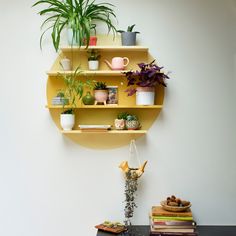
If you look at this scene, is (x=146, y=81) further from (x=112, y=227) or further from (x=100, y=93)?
(x=112, y=227)

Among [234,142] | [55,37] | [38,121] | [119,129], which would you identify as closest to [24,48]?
[55,37]

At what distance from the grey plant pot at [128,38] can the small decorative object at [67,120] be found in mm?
601

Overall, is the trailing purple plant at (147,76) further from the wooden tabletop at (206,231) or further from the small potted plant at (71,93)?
the wooden tabletop at (206,231)

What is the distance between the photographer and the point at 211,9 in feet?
9.63

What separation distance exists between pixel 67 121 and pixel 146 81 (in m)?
0.59

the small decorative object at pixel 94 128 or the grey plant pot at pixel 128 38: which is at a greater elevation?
the grey plant pot at pixel 128 38

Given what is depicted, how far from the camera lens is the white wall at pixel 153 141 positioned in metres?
2.93

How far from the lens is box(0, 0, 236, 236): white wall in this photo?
293cm

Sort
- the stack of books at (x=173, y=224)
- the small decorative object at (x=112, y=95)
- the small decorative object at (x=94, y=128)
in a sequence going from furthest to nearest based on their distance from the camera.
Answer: the small decorative object at (x=112, y=95), the small decorative object at (x=94, y=128), the stack of books at (x=173, y=224)

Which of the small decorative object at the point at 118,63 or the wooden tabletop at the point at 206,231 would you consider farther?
the small decorative object at the point at 118,63

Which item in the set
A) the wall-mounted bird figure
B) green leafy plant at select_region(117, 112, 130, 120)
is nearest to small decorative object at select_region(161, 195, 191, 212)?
the wall-mounted bird figure

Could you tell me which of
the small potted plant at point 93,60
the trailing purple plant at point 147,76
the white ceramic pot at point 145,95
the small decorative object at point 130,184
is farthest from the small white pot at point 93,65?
the small decorative object at point 130,184

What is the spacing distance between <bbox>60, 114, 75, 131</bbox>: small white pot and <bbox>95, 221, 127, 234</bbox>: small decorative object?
681 mm

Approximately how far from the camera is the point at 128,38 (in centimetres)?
285
